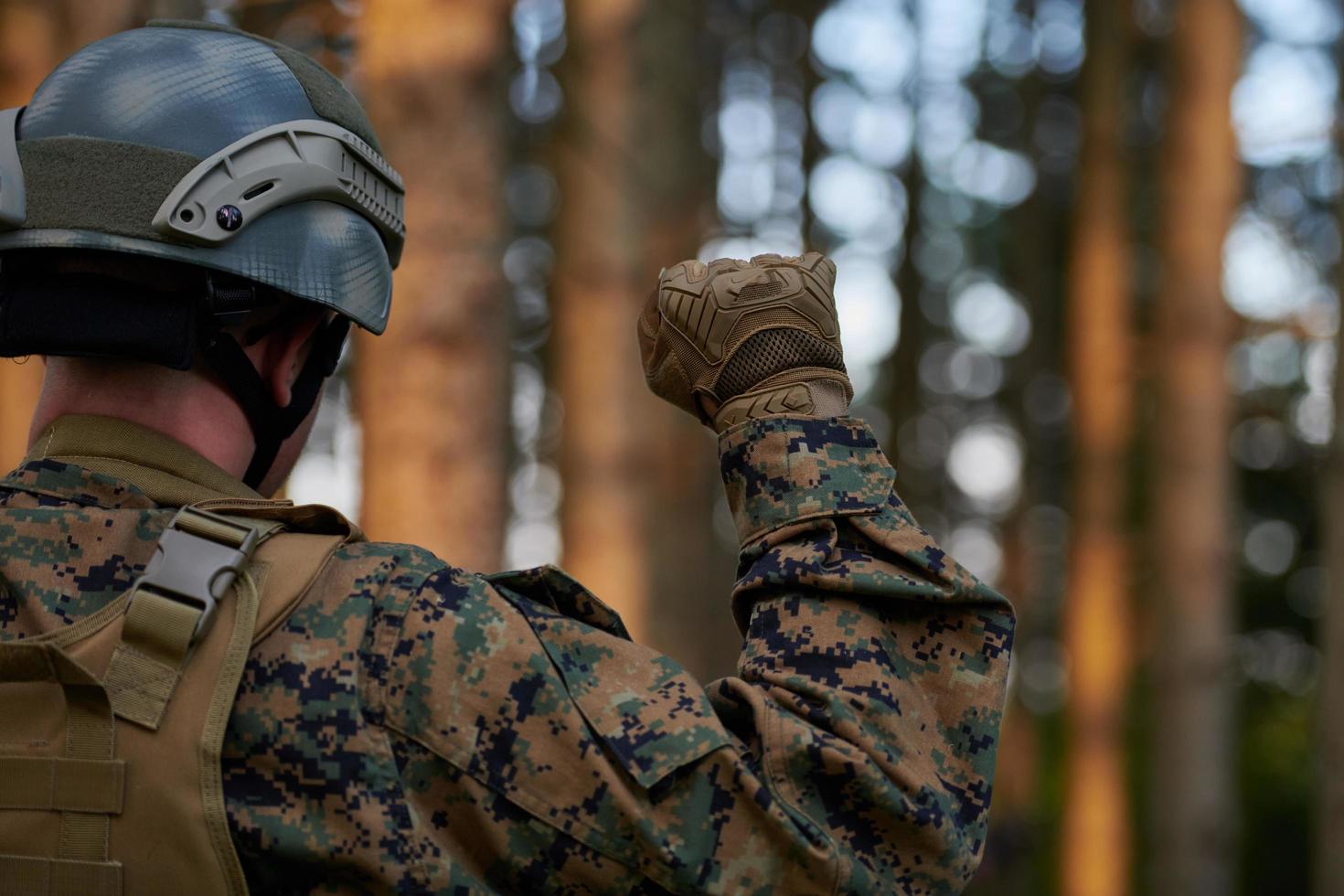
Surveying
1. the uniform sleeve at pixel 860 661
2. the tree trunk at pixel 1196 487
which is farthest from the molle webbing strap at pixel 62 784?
the tree trunk at pixel 1196 487

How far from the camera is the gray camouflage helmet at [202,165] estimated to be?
168 cm

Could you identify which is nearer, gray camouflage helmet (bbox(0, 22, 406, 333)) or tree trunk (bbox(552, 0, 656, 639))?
gray camouflage helmet (bbox(0, 22, 406, 333))

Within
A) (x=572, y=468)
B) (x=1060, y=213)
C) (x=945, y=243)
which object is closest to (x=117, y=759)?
(x=572, y=468)

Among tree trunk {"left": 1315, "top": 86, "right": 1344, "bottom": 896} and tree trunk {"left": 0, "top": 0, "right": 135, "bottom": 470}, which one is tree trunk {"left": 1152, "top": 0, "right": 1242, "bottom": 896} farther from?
tree trunk {"left": 0, "top": 0, "right": 135, "bottom": 470}

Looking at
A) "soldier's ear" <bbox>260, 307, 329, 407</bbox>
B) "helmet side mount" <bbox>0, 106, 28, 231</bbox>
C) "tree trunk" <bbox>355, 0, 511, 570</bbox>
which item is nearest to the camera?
"helmet side mount" <bbox>0, 106, 28, 231</bbox>

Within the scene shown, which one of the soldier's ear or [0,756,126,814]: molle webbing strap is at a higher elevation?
the soldier's ear

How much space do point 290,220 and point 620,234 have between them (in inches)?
256

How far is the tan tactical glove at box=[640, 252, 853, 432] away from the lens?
1.85 metres

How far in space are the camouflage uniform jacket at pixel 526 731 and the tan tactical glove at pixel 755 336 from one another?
10.5 inches

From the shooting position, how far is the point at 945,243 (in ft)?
78.2

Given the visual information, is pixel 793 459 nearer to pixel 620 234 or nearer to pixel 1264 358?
pixel 620 234

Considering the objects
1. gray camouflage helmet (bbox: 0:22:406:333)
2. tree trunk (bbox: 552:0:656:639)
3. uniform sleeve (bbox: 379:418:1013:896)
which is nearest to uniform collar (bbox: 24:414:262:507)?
gray camouflage helmet (bbox: 0:22:406:333)

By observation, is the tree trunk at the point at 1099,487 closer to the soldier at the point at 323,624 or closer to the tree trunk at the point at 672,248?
the tree trunk at the point at 672,248

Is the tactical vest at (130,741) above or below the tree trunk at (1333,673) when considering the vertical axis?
above
